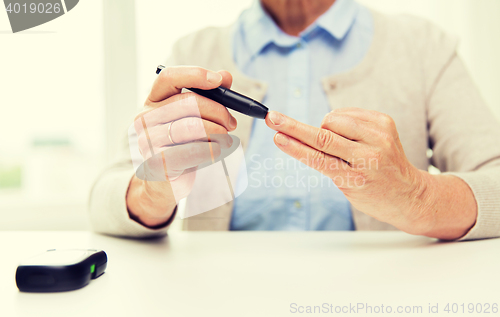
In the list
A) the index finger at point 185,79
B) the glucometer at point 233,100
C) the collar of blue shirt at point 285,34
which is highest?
the collar of blue shirt at point 285,34

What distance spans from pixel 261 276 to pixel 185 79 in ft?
0.73

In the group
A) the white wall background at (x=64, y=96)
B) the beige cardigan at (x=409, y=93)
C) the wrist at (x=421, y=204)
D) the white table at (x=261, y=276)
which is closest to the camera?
the white table at (x=261, y=276)

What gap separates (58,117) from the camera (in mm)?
919

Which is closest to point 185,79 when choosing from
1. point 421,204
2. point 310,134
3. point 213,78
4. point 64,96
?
point 213,78

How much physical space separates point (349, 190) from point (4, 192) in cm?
88

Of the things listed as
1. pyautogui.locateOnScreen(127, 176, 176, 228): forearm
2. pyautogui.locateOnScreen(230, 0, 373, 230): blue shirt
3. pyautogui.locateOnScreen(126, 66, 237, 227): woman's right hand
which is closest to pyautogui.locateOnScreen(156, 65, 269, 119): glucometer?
pyautogui.locateOnScreen(126, 66, 237, 227): woman's right hand

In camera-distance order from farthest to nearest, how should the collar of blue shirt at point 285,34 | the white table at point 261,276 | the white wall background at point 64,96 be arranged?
the white wall background at point 64,96, the collar of blue shirt at point 285,34, the white table at point 261,276

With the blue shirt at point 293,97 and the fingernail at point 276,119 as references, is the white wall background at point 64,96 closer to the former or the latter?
the blue shirt at point 293,97

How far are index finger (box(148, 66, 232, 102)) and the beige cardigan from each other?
0.26 metres

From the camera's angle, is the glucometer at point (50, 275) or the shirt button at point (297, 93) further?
the shirt button at point (297, 93)

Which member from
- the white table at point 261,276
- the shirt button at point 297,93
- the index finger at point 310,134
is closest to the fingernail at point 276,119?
the index finger at point 310,134

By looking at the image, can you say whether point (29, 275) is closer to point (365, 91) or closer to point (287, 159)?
point (287, 159)

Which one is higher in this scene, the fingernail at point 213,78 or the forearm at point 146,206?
the fingernail at point 213,78

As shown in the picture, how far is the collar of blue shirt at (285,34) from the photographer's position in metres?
0.74
